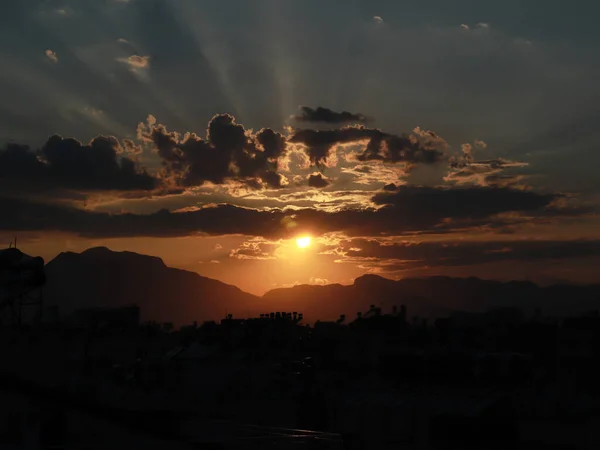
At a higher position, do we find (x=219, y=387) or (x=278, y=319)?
(x=278, y=319)

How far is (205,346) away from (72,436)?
3585 inches

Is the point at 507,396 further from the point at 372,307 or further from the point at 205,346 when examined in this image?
the point at 372,307

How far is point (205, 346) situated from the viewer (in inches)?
4530

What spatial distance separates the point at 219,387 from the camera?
82188 millimetres

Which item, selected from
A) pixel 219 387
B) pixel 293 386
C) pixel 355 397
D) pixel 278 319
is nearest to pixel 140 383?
pixel 219 387

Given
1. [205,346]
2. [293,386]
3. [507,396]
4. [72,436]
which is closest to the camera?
[72,436]

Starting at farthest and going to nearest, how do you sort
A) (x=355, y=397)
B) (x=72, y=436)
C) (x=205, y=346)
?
(x=205, y=346)
(x=355, y=397)
(x=72, y=436)

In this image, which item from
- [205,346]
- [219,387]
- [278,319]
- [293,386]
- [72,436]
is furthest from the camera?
[278,319]

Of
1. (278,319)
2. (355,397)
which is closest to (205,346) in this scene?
(278,319)

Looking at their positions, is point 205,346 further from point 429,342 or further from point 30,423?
point 30,423

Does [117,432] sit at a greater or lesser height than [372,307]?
lesser

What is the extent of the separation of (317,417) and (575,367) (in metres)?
27.3

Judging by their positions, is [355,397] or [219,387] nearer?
[355,397]

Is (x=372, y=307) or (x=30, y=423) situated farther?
(x=372, y=307)
